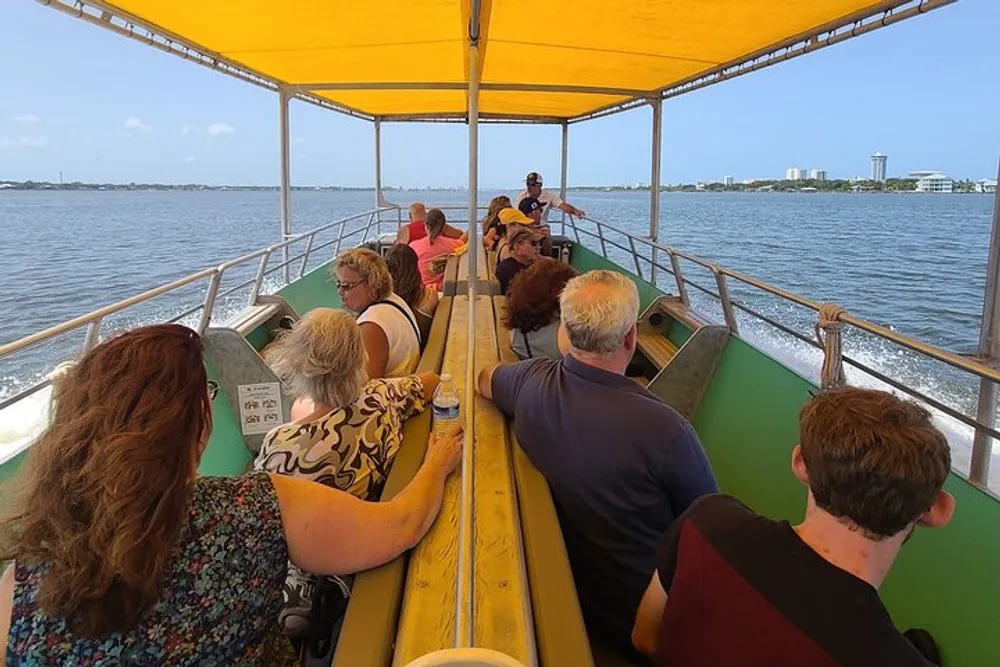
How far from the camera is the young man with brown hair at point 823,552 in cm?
103

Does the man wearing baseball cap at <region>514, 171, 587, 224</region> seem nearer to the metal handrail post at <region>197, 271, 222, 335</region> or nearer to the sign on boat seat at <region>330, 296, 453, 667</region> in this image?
the metal handrail post at <region>197, 271, 222, 335</region>

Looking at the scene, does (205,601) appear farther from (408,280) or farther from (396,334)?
(408,280)

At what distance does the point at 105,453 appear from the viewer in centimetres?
110

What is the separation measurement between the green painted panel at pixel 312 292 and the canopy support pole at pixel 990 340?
460cm

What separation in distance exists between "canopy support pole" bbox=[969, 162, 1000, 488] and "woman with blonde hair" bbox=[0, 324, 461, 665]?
170 centimetres

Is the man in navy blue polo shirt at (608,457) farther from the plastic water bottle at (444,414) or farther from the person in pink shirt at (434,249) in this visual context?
the person in pink shirt at (434,249)

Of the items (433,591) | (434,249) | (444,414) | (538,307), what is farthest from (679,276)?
(433,591)

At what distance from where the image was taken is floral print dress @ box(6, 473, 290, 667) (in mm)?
1084

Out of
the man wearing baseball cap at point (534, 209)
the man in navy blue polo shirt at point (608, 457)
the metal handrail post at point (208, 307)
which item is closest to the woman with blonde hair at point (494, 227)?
the man wearing baseball cap at point (534, 209)

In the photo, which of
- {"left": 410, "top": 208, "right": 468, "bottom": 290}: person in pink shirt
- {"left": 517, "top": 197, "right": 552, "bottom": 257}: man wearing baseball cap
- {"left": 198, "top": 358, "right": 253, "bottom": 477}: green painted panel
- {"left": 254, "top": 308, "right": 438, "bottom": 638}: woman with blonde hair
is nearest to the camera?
{"left": 254, "top": 308, "right": 438, "bottom": 638}: woman with blonde hair

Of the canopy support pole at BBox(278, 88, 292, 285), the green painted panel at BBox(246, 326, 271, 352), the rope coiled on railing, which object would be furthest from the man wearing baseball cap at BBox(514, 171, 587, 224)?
the rope coiled on railing

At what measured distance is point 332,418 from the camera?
189 centimetres

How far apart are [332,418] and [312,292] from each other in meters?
4.45


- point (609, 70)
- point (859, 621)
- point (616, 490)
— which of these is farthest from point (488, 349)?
point (609, 70)
